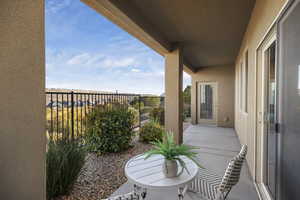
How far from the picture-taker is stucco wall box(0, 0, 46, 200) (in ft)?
2.75

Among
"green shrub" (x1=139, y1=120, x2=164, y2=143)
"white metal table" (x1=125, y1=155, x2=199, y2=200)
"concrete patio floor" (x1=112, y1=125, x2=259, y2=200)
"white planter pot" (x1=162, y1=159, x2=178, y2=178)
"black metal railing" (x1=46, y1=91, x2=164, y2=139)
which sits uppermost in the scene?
"black metal railing" (x1=46, y1=91, x2=164, y2=139)

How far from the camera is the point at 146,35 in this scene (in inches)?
127

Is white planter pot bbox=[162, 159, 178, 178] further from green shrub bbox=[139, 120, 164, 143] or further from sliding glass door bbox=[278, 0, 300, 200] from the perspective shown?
green shrub bbox=[139, 120, 164, 143]

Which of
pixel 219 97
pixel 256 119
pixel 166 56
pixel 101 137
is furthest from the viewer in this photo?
pixel 219 97

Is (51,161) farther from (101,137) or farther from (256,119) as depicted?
(256,119)

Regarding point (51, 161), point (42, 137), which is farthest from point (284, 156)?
point (51, 161)

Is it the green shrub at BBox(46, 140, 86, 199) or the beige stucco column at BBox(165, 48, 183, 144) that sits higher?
the beige stucco column at BBox(165, 48, 183, 144)

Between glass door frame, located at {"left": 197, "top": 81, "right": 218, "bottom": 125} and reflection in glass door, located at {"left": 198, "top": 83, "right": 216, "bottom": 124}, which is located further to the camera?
A: reflection in glass door, located at {"left": 198, "top": 83, "right": 216, "bottom": 124}

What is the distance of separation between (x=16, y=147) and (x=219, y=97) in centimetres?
759

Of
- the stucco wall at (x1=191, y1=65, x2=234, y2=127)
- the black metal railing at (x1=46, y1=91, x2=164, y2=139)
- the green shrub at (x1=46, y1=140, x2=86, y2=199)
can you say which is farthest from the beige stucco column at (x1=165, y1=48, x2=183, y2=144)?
the stucco wall at (x1=191, y1=65, x2=234, y2=127)

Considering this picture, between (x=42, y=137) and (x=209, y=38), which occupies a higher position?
(x=209, y=38)

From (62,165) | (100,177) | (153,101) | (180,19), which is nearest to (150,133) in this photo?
(100,177)

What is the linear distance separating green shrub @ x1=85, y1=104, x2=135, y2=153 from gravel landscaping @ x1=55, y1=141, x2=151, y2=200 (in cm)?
19

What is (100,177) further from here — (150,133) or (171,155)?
(150,133)
